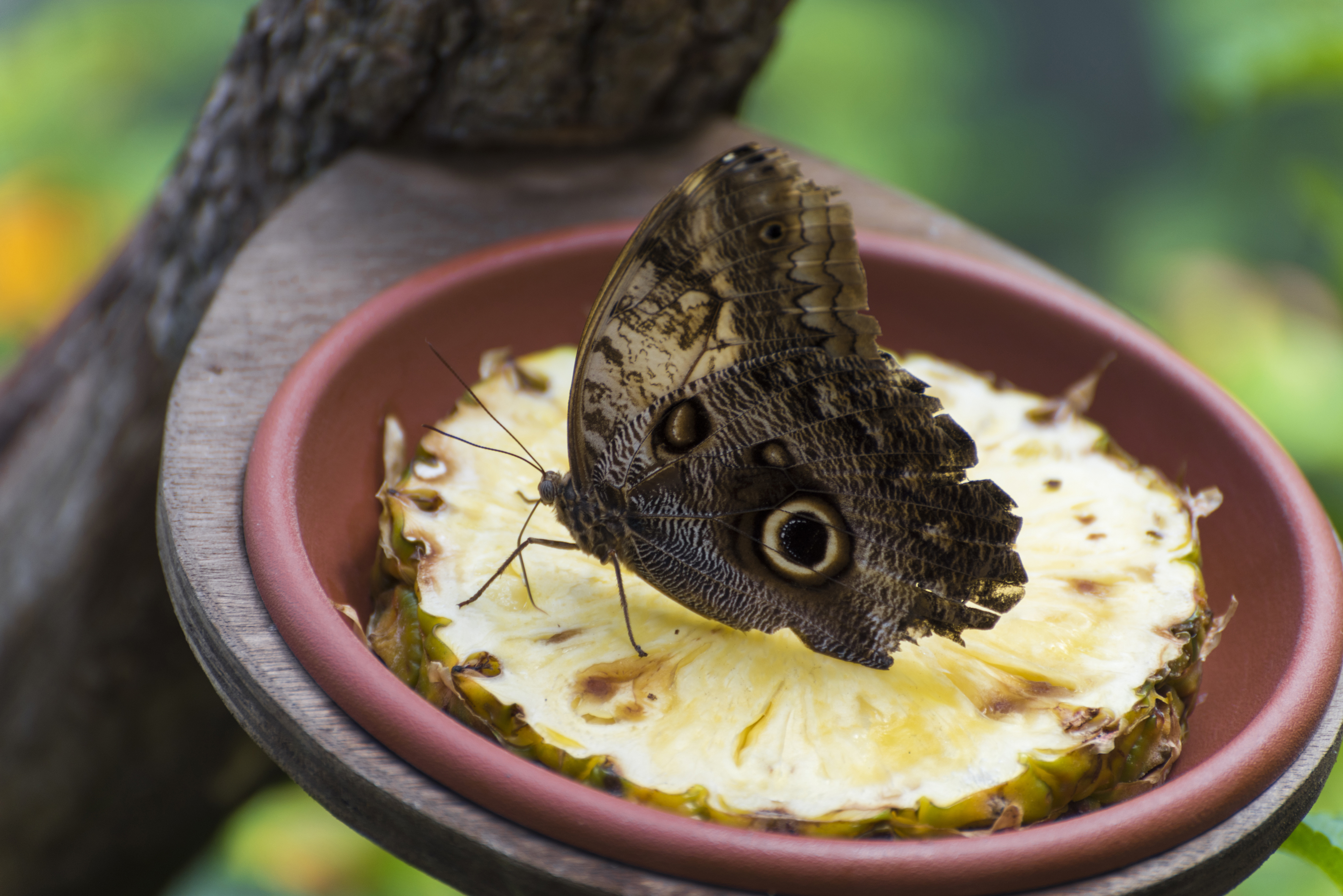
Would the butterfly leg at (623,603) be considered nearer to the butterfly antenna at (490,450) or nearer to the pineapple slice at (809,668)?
the pineapple slice at (809,668)

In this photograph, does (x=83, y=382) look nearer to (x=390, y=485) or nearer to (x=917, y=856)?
(x=390, y=485)

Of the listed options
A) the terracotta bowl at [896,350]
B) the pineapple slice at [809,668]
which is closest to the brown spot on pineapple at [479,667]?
the pineapple slice at [809,668]

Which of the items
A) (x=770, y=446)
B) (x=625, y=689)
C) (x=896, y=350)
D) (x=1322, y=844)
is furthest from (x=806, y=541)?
(x=1322, y=844)

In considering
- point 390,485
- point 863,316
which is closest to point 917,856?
point 863,316

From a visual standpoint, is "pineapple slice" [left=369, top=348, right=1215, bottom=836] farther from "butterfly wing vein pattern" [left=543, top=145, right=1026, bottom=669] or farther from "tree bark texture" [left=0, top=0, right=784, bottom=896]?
"tree bark texture" [left=0, top=0, right=784, bottom=896]

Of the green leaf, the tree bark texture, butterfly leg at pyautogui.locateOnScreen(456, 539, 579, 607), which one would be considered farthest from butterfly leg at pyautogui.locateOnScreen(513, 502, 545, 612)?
the green leaf

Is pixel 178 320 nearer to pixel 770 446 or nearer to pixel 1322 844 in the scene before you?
pixel 770 446
